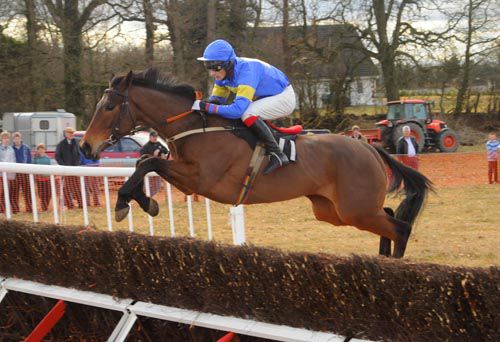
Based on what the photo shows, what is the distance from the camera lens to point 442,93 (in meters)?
30.6

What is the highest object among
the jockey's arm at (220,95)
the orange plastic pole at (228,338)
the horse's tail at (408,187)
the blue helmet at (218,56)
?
the blue helmet at (218,56)

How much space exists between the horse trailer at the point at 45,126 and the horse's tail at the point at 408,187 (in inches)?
683

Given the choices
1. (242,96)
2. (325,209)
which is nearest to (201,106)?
(242,96)

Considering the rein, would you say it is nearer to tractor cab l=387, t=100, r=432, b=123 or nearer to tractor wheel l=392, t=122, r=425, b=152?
tractor wheel l=392, t=122, r=425, b=152

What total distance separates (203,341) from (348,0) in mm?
26052

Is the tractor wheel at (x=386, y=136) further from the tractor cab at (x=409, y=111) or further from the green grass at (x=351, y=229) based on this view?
the green grass at (x=351, y=229)

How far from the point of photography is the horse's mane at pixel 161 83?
565 cm

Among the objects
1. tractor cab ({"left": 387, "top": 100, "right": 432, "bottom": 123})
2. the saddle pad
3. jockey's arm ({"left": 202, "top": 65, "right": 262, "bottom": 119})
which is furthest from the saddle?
tractor cab ({"left": 387, "top": 100, "right": 432, "bottom": 123})

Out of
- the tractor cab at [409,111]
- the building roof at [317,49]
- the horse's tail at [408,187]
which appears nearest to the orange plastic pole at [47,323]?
the horse's tail at [408,187]

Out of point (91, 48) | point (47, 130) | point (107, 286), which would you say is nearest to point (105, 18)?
point (91, 48)

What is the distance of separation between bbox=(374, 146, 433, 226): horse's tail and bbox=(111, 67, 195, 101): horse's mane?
194cm

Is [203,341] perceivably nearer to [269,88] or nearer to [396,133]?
[269,88]

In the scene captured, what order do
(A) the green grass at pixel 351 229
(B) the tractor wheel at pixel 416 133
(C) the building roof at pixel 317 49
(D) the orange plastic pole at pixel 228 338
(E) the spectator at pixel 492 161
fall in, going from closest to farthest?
(D) the orange plastic pole at pixel 228 338
(A) the green grass at pixel 351 229
(E) the spectator at pixel 492 161
(B) the tractor wheel at pixel 416 133
(C) the building roof at pixel 317 49

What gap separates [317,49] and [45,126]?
11.6 meters
